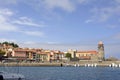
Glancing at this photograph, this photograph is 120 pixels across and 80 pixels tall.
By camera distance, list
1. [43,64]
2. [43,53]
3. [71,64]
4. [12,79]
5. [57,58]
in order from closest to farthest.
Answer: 1. [12,79]
2. [43,64]
3. [71,64]
4. [43,53]
5. [57,58]

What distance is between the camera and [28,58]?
583 ft

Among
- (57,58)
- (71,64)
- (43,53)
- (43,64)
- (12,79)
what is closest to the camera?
(12,79)

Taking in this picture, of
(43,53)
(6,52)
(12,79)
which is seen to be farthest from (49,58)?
(12,79)

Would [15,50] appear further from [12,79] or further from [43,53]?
[12,79]

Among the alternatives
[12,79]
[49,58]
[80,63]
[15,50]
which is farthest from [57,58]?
[12,79]

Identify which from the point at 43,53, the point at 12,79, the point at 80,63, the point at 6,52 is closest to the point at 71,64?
the point at 80,63

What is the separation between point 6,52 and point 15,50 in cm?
621

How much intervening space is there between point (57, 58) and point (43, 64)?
1529 inches

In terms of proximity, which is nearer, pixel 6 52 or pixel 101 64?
pixel 6 52

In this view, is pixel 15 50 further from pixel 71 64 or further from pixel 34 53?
pixel 71 64

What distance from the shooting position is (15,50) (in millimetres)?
169250

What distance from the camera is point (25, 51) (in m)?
174

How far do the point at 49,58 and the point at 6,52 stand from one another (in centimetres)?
3389

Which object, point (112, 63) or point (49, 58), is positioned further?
point (49, 58)
